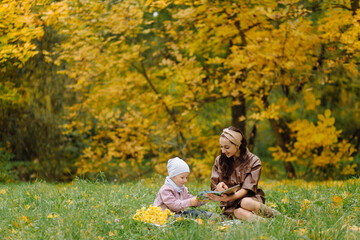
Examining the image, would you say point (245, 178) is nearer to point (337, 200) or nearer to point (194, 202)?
point (194, 202)

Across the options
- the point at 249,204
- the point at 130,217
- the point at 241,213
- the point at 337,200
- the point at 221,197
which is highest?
the point at 130,217

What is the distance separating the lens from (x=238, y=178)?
4059mm

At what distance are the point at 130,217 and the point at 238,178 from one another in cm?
122

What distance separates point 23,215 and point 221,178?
2014mm

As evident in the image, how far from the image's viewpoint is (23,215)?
12.0 ft

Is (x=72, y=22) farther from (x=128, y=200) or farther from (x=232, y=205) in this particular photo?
(x=232, y=205)

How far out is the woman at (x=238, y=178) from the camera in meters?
3.81

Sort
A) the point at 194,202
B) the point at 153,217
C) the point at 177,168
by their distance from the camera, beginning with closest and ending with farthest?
1. the point at 153,217
2. the point at 194,202
3. the point at 177,168

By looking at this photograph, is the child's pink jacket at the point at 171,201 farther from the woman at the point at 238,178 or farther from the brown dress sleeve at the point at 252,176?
the brown dress sleeve at the point at 252,176

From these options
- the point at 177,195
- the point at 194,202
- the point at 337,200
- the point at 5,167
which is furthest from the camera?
the point at 5,167

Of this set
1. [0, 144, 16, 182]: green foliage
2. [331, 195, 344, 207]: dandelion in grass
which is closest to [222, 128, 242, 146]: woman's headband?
[331, 195, 344, 207]: dandelion in grass

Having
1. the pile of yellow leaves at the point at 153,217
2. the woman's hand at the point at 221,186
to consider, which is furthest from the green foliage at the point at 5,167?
the woman's hand at the point at 221,186

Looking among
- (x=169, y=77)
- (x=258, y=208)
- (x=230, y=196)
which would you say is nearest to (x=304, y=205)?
(x=258, y=208)

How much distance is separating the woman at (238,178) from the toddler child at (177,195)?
0.25m
